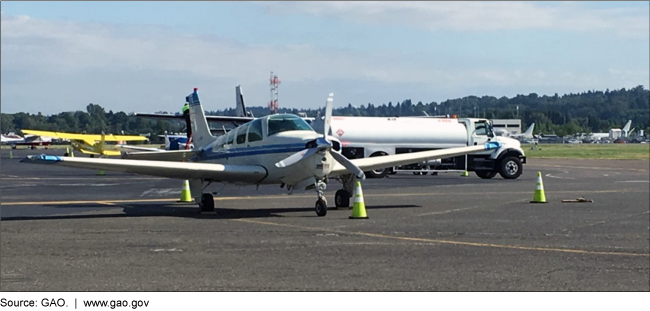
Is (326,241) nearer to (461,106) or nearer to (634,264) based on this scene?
(634,264)

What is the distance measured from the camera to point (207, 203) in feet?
65.4

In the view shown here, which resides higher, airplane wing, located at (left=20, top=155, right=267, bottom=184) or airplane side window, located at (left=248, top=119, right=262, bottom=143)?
airplane side window, located at (left=248, top=119, right=262, bottom=143)

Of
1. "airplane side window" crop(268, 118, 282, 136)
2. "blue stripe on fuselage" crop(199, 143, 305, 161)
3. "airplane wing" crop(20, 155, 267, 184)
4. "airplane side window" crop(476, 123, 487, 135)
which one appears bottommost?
"airplane wing" crop(20, 155, 267, 184)

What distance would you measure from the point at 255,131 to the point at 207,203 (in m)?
2.01

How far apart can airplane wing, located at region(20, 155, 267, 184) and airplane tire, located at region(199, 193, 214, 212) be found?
19.9 inches

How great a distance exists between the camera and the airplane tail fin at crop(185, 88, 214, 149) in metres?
23.5

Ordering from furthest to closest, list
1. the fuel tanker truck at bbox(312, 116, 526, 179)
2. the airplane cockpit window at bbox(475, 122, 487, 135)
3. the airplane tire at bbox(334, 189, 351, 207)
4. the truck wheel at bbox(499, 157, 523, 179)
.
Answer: the airplane cockpit window at bbox(475, 122, 487, 135) < the truck wheel at bbox(499, 157, 523, 179) < the fuel tanker truck at bbox(312, 116, 526, 179) < the airplane tire at bbox(334, 189, 351, 207)

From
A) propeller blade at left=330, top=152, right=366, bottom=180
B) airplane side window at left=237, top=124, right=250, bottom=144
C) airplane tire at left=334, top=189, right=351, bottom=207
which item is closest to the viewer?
propeller blade at left=330, top=152, right=366, bottom=180

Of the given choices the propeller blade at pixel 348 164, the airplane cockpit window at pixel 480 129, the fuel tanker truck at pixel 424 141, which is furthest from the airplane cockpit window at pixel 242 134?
the airplane cockpit window at pixel 480 129

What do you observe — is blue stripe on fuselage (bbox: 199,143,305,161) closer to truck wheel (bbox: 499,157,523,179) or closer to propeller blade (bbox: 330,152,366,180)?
propeller blade (bbox: 330,152,366,180)

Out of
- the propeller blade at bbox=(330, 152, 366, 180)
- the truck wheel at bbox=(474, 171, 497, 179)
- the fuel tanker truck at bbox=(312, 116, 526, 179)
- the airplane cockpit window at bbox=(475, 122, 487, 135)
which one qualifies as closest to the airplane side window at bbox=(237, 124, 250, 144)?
the propeller blade at bbox=(330, 152, 366, 180)

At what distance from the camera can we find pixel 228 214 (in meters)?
19.7

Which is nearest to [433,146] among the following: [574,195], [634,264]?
[574,195]
